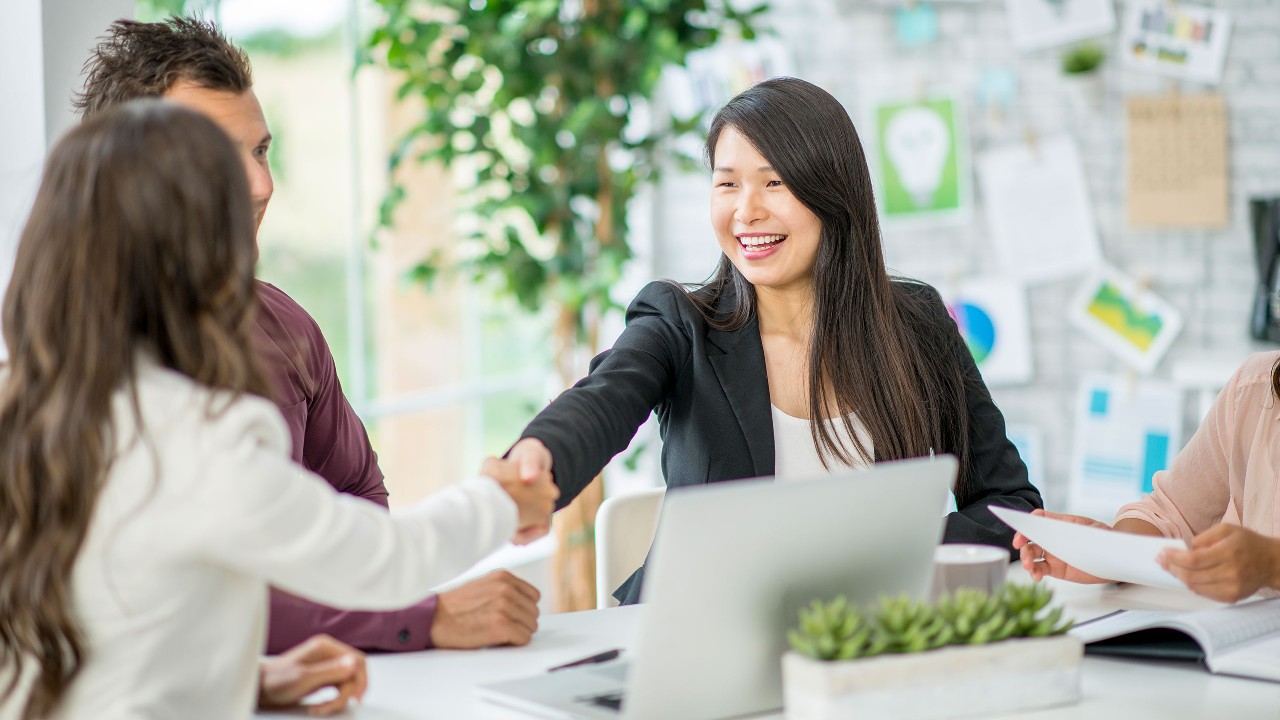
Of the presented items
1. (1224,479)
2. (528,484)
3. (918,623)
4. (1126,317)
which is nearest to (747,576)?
(918,623)

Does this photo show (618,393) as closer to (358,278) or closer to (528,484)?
(528,484)

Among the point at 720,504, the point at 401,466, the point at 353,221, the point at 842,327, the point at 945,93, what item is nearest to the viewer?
the point at 720,504

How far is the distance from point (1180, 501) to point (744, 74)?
270 cm

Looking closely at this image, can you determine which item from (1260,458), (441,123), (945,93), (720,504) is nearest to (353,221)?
(441,123)

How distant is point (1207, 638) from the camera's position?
1265 millimetres

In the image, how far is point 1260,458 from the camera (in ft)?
5.50

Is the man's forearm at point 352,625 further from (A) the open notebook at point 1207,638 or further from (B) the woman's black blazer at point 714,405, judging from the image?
(A) the open notebook at point 1207,638

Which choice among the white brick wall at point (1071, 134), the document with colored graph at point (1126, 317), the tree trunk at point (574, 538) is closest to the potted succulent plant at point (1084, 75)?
the white brick wall at point (1071, 134)

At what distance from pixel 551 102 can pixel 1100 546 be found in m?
2.40

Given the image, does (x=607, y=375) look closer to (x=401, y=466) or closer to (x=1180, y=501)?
(x=1180, y=501)

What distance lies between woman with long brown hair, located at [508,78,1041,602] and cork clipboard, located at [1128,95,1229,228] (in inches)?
82.6

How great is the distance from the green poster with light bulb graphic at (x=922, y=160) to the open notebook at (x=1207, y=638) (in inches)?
105

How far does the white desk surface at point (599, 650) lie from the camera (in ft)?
3.74

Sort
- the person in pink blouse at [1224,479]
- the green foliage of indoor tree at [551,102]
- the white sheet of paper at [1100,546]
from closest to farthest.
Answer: the white sheet of paper at [1100,546], the person in pink blouse at [1224,479], the green foliage of indoor tree at [551,102]
